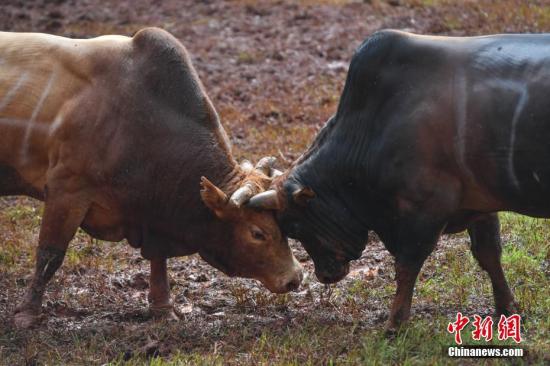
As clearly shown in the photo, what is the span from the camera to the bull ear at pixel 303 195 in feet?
23.2

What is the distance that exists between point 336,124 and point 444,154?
1010mm

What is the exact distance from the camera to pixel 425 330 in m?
6.66

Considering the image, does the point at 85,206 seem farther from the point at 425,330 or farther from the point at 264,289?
the point at 425,330

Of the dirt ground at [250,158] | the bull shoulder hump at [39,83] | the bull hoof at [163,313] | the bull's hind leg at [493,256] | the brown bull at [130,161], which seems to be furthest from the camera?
the bull hoof at [163,313]

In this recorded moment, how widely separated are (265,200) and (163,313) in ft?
4.14

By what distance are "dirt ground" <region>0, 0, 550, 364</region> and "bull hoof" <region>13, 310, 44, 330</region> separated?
7 centimetres

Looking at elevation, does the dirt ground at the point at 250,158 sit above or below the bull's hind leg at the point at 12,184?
below

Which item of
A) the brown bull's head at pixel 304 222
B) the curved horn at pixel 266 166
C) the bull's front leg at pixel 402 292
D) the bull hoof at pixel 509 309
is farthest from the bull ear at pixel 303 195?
the bull hoof at pixel 509 309

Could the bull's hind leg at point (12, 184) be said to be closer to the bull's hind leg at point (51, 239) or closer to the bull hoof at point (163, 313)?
the bull's hind leg at point (51, 239)

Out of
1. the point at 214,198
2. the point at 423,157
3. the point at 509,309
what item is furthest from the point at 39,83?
the point at 509,309

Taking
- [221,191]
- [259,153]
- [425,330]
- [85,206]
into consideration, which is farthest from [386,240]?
[259,153]

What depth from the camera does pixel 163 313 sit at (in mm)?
7598

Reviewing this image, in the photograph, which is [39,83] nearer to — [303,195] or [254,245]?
[254,245]

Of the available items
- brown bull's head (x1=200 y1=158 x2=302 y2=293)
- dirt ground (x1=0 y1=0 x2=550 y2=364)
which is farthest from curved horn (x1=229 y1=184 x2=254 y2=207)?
dirt ground (x1=0 y1=0 x2=550 y2=364)
